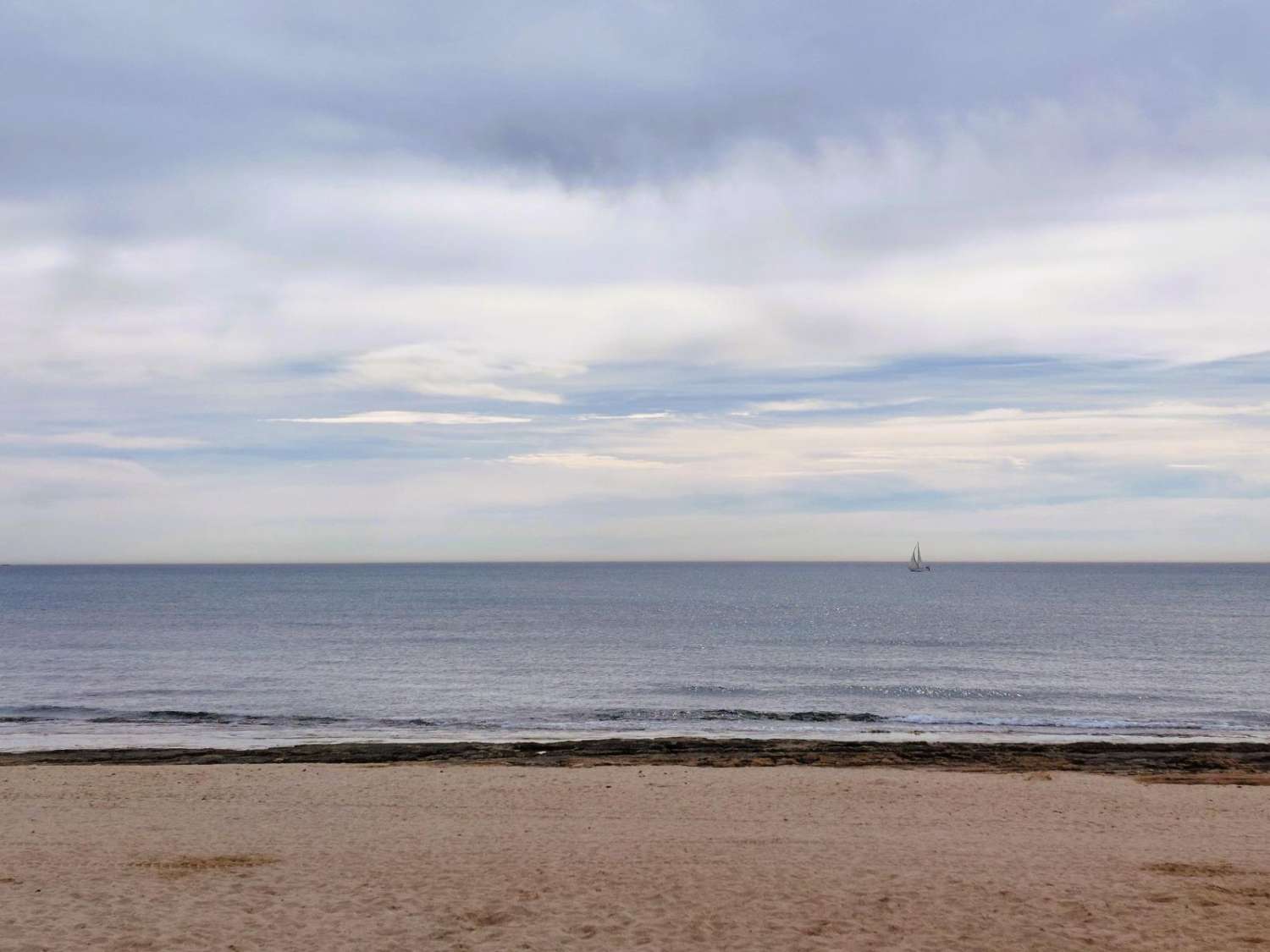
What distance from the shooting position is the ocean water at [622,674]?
106 ft

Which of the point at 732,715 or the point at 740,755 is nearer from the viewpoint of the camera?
the point at 740,755

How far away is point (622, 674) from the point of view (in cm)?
4697

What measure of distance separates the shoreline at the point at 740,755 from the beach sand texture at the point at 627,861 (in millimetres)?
1896

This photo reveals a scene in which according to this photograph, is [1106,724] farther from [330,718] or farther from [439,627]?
[439,627]

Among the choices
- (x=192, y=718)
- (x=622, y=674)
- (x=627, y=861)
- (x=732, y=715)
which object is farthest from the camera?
(x=622, y=674)

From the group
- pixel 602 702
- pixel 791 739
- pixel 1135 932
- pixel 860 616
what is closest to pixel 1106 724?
pixel 791 739

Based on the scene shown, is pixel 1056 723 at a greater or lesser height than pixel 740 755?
lesser

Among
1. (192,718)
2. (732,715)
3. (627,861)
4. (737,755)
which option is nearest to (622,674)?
(732,715)

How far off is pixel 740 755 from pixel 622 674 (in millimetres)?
22592

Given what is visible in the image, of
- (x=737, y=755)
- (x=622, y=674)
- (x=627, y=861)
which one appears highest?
(x=627, y=861)

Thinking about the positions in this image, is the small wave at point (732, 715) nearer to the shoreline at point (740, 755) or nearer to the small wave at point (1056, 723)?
the small wave at point (1056, 723)

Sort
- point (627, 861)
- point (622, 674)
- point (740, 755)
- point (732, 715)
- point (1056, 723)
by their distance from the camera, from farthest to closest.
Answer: point (622, 674) < point (732, 715) < point (1056, 723) < point (740, 755) < point (627, 861)

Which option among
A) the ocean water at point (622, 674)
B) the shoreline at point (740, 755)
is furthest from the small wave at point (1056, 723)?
the shoreline at point (740, 755)

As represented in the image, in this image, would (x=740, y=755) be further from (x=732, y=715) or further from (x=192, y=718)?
(x=192, y=718)
